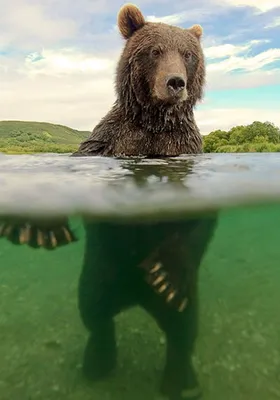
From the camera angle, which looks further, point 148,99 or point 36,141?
point 36,141

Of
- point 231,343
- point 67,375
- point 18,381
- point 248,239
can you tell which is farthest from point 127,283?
point 231,343

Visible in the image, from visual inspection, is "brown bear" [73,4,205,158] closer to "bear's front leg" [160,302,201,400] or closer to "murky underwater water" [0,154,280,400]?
"murky underwater water" [0,154,280,400]

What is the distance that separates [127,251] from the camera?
5859 mm

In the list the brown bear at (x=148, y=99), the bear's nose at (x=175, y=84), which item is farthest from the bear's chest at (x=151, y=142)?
the bear's nose at (x=175, y=84)

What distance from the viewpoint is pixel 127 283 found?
509 centimetres

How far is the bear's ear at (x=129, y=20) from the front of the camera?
5824 mm

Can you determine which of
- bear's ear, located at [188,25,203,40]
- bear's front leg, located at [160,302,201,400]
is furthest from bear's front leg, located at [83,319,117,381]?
bear's ear, located at [188,25,203,40]

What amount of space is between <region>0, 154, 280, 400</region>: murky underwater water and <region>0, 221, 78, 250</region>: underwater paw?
26 cm

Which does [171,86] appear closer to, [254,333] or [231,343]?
[231,343]

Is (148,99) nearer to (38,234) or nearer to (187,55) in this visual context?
(187,55)

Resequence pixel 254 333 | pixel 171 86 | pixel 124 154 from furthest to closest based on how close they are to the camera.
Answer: pixel 254 333 < pixel 124 154 < pixel 171 86

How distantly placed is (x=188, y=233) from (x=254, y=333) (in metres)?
8.27

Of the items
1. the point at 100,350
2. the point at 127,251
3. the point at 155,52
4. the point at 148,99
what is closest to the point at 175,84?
the point at 148,99

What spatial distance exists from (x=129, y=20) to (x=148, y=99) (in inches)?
49.8
